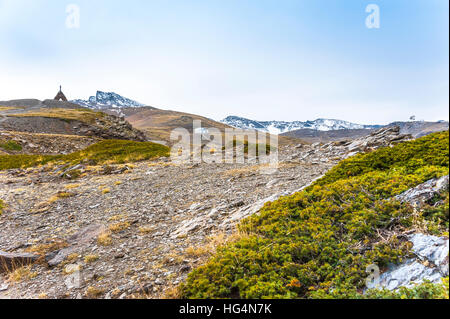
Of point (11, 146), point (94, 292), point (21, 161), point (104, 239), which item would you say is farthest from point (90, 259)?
point (11, 146)

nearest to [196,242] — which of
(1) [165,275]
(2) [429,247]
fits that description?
(1) [165,275]

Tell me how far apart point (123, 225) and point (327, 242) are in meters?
8.27

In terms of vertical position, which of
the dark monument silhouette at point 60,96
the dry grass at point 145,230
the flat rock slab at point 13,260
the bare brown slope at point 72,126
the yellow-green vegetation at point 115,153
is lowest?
the flat rock slab at point 13,260

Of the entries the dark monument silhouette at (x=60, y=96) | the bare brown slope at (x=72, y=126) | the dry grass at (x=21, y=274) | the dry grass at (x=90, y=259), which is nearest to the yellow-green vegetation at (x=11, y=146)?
the bare brown slope at (x=72, y=126)

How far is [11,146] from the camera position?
35.3 m

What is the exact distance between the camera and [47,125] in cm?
5059

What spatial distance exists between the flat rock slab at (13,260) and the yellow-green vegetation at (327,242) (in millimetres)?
6182

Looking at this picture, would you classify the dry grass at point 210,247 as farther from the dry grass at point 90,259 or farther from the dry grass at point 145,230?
the dry grass at point 90,259

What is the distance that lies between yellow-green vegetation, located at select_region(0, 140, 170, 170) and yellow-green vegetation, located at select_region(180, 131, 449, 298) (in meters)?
23.9

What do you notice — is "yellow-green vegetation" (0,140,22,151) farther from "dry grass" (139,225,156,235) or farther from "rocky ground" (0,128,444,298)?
"dry grass" (139,225,156,235)

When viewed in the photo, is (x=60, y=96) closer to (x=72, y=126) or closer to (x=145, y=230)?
(x=72, y=126)

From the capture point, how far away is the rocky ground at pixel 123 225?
6.15m

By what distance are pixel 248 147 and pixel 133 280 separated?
25474 mm
